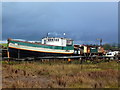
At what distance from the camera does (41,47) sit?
115ft

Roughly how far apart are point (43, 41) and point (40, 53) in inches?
144

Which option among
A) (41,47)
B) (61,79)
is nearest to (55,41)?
(41,47)

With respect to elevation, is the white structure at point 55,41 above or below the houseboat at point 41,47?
above

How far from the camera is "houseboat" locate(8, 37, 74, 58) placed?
33.7 m

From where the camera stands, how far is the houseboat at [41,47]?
1328 inches

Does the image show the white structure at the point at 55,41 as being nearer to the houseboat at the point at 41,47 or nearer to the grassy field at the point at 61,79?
the houseboat at the point at 41,47

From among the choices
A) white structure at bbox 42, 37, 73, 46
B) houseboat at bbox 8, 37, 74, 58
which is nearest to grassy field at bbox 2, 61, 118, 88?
houseboat at bbox 8, 37, 74, 58

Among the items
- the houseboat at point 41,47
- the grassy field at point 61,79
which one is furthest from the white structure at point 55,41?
the grassy field at point 61,79

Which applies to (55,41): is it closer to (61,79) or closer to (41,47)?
(41,47)

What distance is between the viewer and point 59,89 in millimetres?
7422

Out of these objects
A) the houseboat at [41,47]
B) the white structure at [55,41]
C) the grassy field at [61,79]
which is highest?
the white structure at [55,41]

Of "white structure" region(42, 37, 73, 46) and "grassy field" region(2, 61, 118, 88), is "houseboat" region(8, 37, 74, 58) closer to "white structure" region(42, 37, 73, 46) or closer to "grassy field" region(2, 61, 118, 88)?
"white structure" region(42, 37, 73, 46)

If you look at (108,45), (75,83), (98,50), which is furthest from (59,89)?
(108,45)

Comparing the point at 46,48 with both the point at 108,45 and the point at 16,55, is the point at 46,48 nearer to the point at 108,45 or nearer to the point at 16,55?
the point at 16,55
